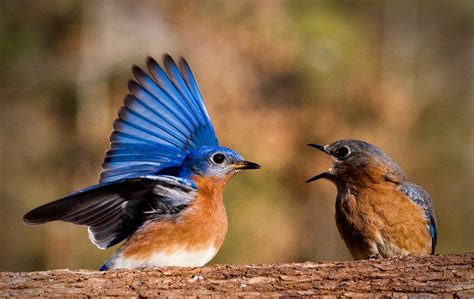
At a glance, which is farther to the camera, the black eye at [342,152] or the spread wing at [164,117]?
the black eye at [342,152]

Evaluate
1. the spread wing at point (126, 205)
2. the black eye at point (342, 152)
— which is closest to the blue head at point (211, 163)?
the spread wing at point (126, 205)

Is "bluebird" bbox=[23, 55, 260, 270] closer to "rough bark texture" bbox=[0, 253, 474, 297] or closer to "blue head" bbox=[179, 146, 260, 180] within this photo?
"blue head" bbox=[179, 146, 260, 180]

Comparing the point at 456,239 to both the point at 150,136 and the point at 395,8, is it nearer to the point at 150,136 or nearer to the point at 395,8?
the point at 395,8

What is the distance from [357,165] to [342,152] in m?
0.21

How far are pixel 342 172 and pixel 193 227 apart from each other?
1.60 meters

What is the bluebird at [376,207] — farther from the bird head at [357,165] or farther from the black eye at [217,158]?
the black eye at [217,158]

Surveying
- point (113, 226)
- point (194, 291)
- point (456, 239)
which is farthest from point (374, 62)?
point (194, 291)

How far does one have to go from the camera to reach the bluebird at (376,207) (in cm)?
601

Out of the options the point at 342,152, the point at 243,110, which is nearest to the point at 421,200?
the point at 342,152

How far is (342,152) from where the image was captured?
6.87 meters

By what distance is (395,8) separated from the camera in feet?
68.0

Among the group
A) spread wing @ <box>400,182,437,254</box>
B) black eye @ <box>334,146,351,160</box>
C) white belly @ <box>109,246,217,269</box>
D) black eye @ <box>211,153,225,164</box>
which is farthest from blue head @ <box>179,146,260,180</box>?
spread wing @ <box>400,182,437,254</box>

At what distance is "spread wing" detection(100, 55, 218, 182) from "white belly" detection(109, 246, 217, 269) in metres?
1.05

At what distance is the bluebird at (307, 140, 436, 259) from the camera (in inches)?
237
